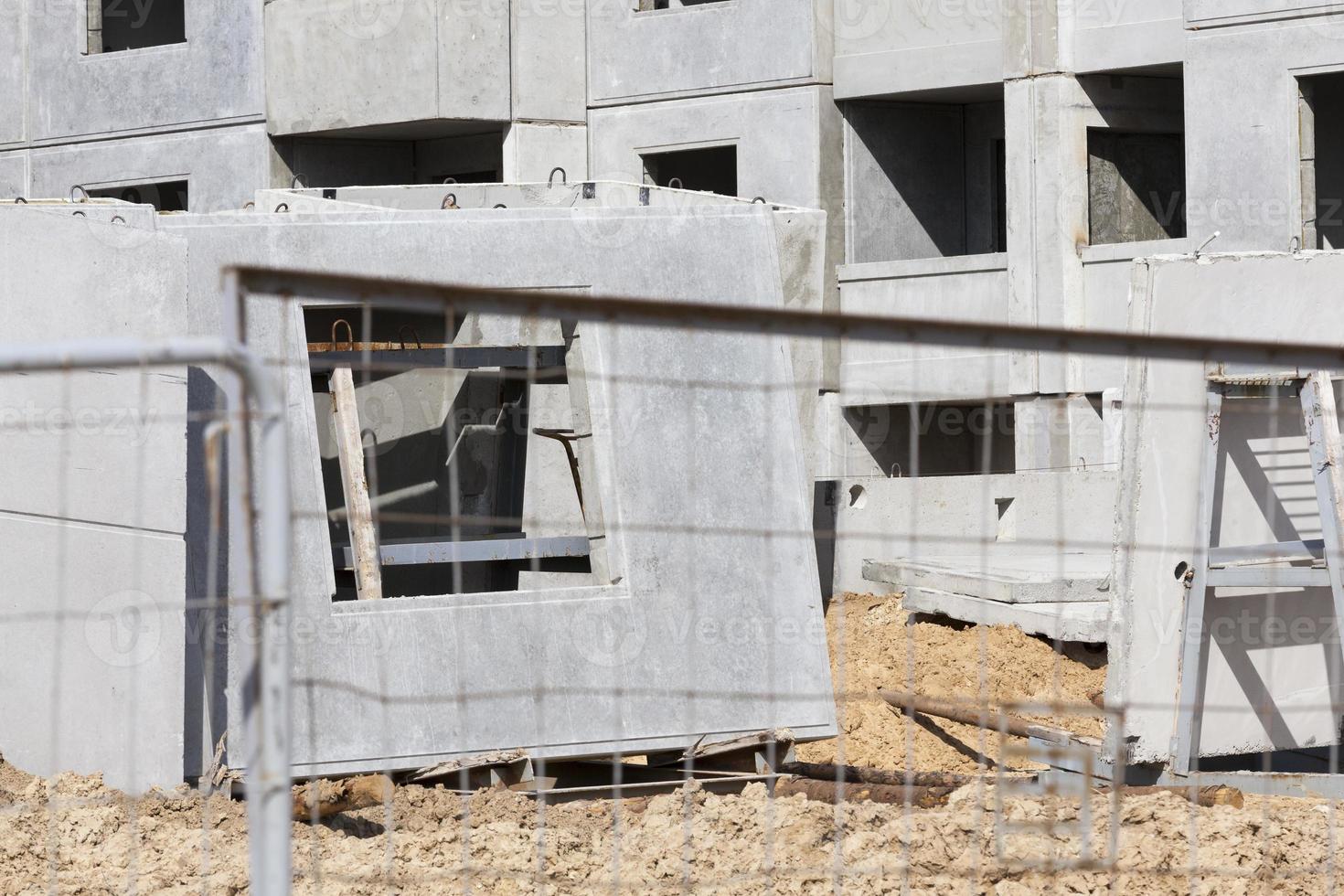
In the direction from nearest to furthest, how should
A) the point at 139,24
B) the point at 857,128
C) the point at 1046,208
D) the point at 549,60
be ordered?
the point at 1046,208, the point at 857,128, the point at 549,60, the point at 139,24

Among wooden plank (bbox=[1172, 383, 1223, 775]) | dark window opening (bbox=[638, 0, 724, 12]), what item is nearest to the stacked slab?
wooden plank (bbox=[1172, 383, 1223, 775])

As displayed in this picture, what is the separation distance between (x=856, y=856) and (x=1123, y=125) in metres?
13.2

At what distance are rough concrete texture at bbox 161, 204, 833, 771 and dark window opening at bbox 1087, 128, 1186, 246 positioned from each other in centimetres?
1021

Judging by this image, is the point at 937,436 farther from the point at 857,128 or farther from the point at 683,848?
the point at 683,848

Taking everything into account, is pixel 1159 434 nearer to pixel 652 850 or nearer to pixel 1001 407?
pixel 652 850

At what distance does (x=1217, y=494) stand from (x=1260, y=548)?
30 centimetres

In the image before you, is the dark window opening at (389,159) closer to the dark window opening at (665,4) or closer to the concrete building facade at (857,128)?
the concrete building facade at (857,128)

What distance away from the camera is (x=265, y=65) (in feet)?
64.8

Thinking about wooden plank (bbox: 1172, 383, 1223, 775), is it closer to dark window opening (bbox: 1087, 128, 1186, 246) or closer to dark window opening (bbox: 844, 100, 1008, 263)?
dark window opening (bbox: 1087, 128, 1186, 246)

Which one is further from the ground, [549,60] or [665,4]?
[665,4]

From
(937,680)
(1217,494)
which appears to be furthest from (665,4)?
(1217,494)

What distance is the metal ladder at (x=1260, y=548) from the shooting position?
22.5 ft

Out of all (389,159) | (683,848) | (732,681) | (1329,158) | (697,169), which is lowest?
(683,848)

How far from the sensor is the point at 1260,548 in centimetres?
716
